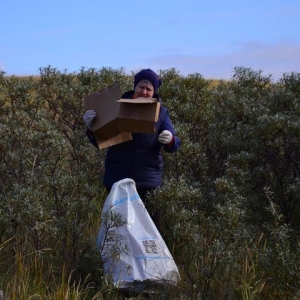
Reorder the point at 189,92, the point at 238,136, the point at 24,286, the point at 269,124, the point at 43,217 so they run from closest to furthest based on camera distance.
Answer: the point at 24,286 → the point at 43,217 → the point at 269,124 → the point at 238,136 → the point at 189,92

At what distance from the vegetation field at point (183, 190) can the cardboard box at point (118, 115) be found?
540 millimetres

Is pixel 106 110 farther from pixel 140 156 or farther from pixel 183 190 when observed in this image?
pixel 183 190

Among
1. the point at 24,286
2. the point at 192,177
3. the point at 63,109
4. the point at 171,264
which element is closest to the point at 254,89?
the point at 192,177

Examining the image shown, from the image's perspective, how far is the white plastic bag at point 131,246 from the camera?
551cm

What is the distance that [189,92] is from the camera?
7.78 metres

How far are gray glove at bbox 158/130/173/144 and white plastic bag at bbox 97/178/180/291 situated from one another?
43 centimetres

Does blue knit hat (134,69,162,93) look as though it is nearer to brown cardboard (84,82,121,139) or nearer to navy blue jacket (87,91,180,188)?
navy blue jacket (87,91,180,188)

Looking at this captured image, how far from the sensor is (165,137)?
5695 mm

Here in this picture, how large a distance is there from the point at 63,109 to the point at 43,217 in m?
2.65

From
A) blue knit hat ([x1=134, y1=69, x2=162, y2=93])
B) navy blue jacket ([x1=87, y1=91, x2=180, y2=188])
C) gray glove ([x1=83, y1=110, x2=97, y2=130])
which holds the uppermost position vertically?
blue knit hat ([x1=134, y1=69, x2=162, y2=93])

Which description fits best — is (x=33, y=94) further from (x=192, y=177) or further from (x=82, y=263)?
(x=82, y=263)

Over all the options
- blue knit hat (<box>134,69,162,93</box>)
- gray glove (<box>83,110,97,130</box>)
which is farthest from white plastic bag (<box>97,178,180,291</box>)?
blue knit hat (<box>134,69,162,93</box>)

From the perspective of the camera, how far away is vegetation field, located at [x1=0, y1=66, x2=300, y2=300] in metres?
5.62

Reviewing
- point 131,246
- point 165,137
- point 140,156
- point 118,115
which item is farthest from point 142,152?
point 131,246
